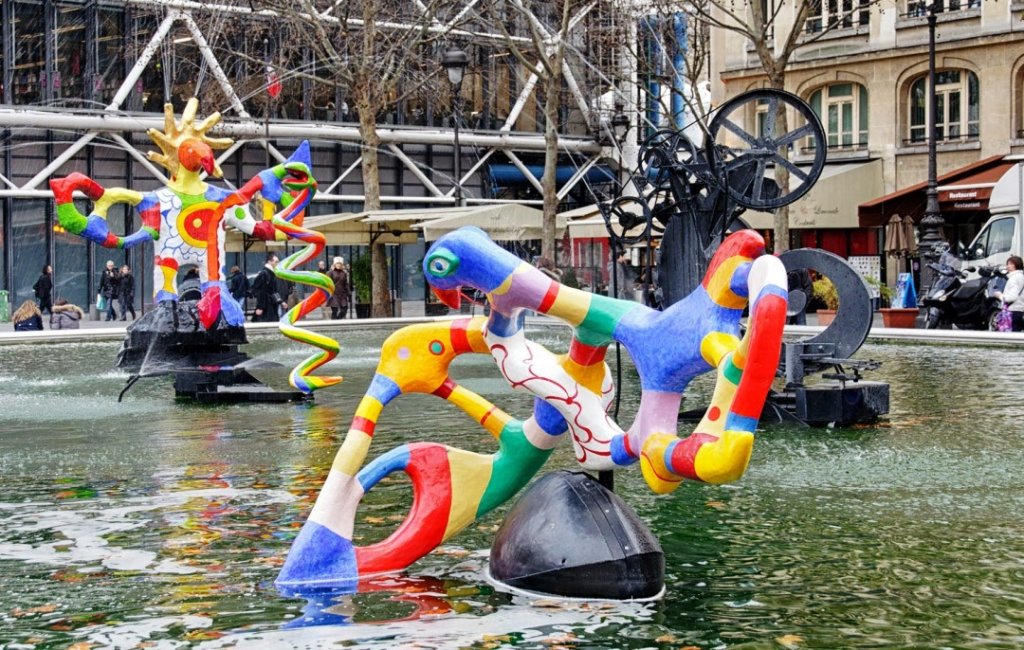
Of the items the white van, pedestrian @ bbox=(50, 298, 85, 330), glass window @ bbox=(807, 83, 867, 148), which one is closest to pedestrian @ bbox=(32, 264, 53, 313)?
pedestrian @ bbox=(50, 298, 85, 330)

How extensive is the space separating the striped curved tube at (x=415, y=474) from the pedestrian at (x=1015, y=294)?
19313mm

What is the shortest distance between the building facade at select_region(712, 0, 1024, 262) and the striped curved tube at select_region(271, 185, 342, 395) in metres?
25.1

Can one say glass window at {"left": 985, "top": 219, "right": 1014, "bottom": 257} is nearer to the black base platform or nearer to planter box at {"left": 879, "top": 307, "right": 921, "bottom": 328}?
planter box at {"left": 879, "top": 307, "right": 921, "bottom": 328}

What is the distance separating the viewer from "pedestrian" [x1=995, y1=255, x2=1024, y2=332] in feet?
82.5

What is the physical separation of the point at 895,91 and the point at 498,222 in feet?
46.7

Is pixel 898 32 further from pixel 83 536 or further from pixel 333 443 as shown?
pixel 83 536

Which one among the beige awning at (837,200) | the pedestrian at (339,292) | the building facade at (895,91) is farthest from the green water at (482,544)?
the beige awning at (837,200)

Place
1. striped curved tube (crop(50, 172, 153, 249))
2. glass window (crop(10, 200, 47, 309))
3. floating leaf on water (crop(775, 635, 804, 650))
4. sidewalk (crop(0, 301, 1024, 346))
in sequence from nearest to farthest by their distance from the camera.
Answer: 1. floating leaf on water (crop(775, 635, 804, 650))
2. striped curved tube (crop(50, 172, 153, 249))
3. sidewalk (crop(0, 301, 1024, 346))
4. glass window (crop(10, 200, 47, 309))

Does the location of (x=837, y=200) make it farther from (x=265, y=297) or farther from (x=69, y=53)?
(x=69, y=53)

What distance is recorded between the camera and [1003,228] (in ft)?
103

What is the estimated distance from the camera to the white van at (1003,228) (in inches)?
1196

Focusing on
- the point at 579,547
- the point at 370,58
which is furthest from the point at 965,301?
the point at 579,547

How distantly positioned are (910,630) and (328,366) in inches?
608

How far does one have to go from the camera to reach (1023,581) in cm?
726
